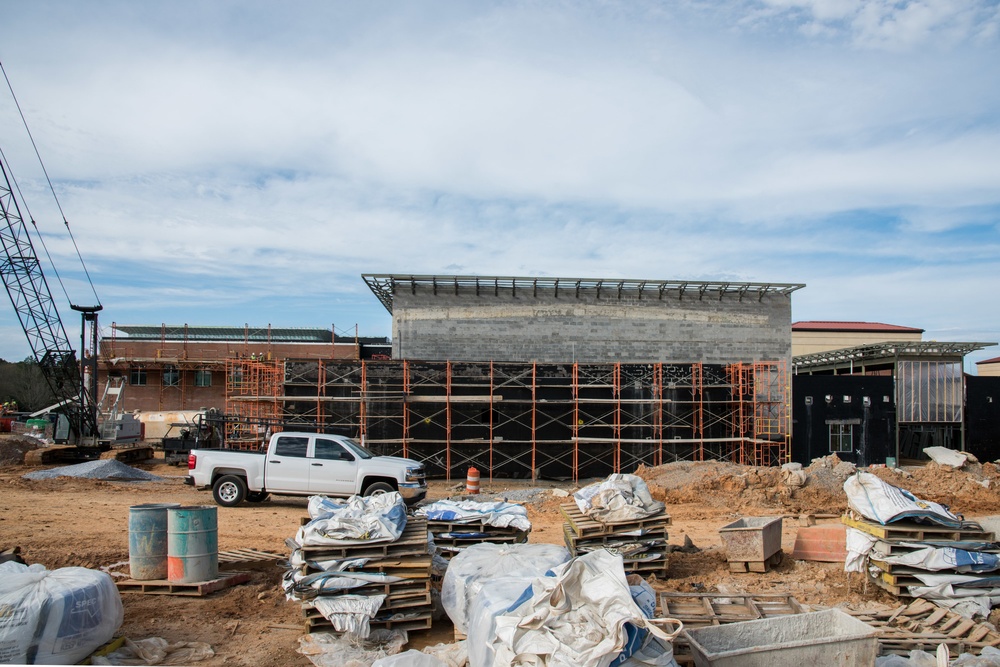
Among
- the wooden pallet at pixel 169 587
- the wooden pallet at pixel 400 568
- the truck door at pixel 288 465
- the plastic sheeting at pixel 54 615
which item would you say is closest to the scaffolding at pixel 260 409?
the truck door at pixel 288 465

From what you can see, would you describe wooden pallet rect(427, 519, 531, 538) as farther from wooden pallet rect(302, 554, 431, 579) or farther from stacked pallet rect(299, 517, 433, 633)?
wooden pallet rect(302, 554, 431, 579)

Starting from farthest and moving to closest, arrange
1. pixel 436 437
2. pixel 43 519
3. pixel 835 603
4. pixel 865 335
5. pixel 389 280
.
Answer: pixel 865 335
pixel 389 280
pixel 436 437
pixel 43 519
pixel 835 603

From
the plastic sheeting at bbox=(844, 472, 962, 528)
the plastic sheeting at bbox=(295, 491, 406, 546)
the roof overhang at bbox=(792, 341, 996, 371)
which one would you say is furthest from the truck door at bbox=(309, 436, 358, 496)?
the roof overhang at bbox=(792, 341, 996, 371)

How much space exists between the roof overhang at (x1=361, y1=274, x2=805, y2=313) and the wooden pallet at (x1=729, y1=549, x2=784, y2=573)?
1740 centimetres

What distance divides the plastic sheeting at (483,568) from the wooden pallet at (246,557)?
4322 mm

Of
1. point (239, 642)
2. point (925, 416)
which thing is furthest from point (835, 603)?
point (925, 416)

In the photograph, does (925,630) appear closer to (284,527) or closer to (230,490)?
(284,527)

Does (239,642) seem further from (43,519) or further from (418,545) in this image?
(43,519)

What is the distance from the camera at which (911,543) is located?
9.11 m

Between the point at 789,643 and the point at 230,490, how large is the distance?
13.2m

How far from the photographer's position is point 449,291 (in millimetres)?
28078

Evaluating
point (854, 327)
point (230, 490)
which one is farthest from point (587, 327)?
point (854, 327)

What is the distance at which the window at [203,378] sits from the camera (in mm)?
44319

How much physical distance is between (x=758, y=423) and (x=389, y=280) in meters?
14.3
